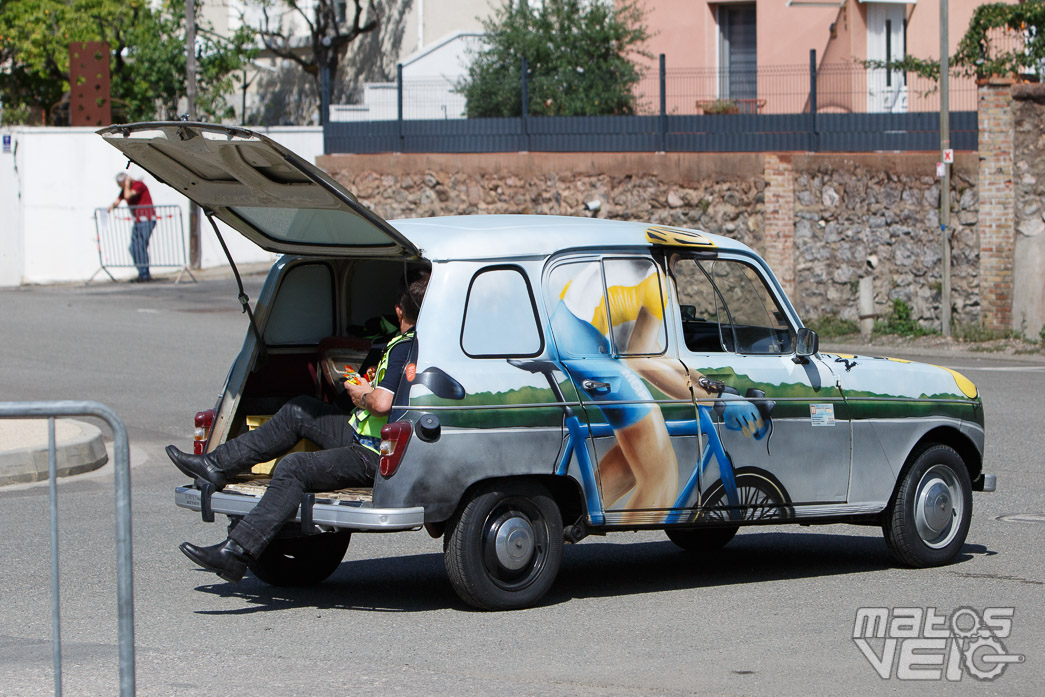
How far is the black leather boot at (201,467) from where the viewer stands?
7.20 meters

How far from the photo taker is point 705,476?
24.0 ft

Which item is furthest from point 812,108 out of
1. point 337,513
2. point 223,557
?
point 223,557

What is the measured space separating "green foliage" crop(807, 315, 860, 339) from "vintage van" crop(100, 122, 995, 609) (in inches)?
590

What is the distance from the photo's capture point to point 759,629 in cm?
663

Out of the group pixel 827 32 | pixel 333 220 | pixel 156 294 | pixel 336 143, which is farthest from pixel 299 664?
pixel 827 32

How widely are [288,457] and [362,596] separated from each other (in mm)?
1007

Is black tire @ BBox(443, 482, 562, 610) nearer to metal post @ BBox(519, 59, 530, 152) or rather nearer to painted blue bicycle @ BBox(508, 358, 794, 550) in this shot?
painted blue bicycle @ BBox(508, 358, 794, 550)

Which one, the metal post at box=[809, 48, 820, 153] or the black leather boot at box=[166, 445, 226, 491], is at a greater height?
the metal post at box=[809, 48, 820, 153]

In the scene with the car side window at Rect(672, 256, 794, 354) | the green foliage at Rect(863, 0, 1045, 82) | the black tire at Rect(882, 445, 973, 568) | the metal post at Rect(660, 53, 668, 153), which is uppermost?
the green foliage at Rect(863, 0, 1045, 82)

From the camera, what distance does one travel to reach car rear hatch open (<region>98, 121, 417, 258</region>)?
21.7ft

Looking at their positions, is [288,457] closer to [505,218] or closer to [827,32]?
[505,218]

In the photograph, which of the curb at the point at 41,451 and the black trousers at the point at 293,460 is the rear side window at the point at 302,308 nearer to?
the black trousers at the point at 293,460

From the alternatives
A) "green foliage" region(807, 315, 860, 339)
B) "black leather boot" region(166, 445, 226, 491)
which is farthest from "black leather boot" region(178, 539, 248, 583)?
"green foliage" region(807, 315, 860, 339)

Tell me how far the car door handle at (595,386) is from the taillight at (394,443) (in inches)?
38.2
